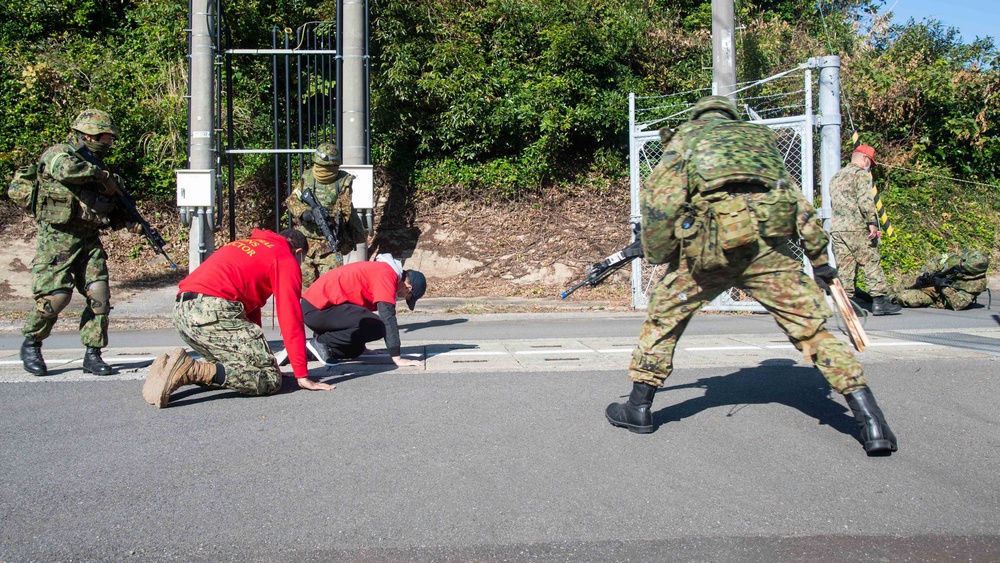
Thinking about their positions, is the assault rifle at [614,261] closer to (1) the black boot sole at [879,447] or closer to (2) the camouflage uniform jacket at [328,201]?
(1) the black boot sole at [879,447]

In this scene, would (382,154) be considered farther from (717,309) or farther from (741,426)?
(741,426)

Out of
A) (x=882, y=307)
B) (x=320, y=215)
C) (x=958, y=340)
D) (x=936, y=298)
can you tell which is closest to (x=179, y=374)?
(x=320, y=215)

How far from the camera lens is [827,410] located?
4930 millimetres

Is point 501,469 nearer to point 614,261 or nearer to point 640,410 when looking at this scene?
point 640,410

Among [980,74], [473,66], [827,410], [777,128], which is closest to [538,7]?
[473,66]

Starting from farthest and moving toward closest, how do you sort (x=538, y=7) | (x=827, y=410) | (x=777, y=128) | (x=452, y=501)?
(x=538, y=7) < (x=777, y=128) < (x=827, y=410) < (x=452, y=501)

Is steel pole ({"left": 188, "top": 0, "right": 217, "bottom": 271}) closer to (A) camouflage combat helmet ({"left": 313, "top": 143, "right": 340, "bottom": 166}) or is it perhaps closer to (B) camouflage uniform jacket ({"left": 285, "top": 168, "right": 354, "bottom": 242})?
(B) camouflage uniform jacket ({"left": 285, "top": 168, "right": 354, "bottom": 242})

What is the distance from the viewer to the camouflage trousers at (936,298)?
10258mm

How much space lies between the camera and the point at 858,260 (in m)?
9.81

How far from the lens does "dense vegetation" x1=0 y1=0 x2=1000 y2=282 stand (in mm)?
14047

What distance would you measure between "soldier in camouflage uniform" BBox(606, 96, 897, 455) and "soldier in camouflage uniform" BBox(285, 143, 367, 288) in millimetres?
4957

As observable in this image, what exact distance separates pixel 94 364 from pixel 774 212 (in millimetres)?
4867

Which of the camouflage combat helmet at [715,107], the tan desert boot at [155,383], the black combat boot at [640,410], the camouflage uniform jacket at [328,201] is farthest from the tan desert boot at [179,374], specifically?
the camouflage uniform jacket at [328,201]

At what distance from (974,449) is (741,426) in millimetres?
1156
